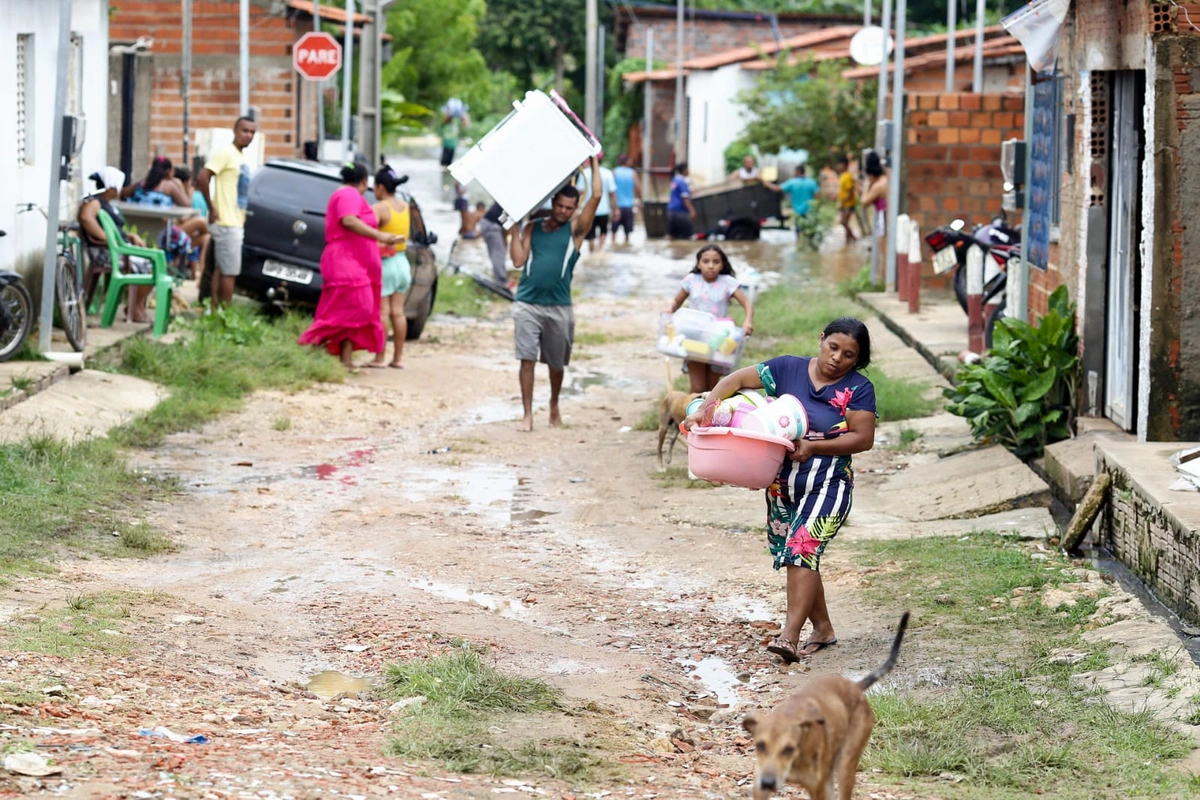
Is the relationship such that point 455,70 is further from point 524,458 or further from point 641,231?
point 524,458

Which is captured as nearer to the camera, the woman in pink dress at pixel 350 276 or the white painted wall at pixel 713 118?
the woman in pink dress at pixel 350 276

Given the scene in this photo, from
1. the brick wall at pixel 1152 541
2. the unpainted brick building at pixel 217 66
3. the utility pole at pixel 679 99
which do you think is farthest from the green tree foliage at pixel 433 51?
the brick wall at pixel 1152 541

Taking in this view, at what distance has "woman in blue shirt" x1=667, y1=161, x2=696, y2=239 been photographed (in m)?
31.8

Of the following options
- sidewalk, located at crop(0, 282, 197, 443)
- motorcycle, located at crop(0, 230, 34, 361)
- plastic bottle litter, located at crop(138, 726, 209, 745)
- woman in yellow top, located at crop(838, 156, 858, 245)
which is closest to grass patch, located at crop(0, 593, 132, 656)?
plastic bottle litter, located at crop(138, 726, 209, 745)

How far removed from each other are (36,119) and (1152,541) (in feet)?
32.9

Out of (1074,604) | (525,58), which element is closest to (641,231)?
(525,58)

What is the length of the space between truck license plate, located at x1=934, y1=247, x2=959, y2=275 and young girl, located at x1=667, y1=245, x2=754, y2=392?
4.16 metres

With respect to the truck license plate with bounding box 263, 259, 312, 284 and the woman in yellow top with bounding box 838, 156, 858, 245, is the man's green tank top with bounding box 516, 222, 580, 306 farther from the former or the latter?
the woman in yellow top with bounding box 838, 156, 858, 245

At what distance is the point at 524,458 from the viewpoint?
1114cm

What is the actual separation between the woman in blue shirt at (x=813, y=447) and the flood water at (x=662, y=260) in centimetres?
1280

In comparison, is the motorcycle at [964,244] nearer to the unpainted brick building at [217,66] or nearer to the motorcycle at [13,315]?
the motorcycle at [13,315]

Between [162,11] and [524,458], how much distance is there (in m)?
17.5

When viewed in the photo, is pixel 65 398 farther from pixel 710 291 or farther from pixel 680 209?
pixel 680 209

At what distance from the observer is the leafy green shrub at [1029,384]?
10094mm
